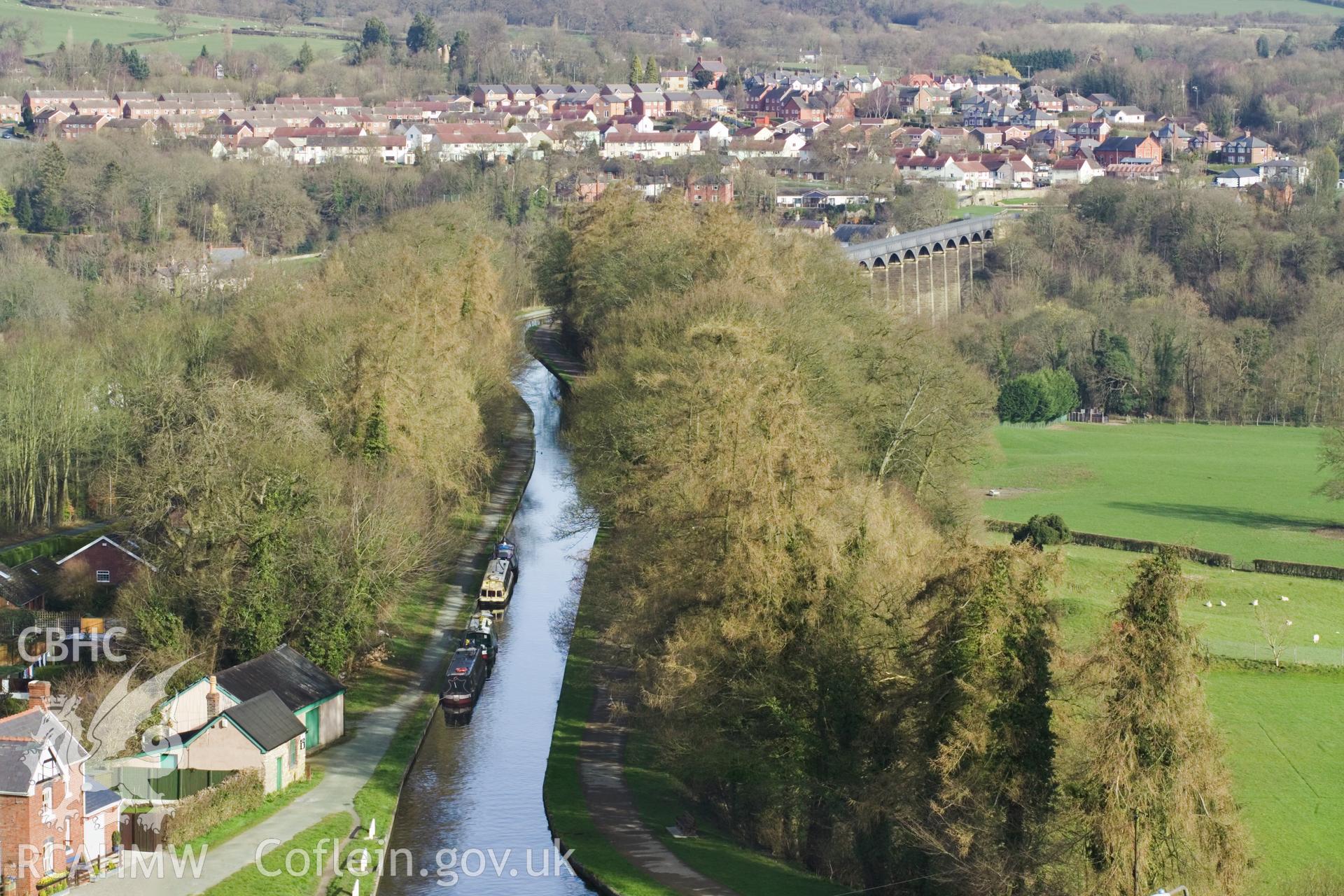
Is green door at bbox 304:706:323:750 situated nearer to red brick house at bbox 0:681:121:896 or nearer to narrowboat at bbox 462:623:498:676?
narrowboat at bbox 462:623:498:676

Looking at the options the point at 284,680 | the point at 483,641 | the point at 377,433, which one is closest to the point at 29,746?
the point at 284,680

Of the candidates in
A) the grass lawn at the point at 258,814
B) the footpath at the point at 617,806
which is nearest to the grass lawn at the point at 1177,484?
the footpath at the point at 617,806

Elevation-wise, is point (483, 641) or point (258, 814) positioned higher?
point (258, 814)

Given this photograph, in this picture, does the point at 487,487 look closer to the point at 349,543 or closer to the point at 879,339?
the point at 879,339

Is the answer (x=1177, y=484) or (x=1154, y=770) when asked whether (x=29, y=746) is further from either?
(x=1177, y=484)

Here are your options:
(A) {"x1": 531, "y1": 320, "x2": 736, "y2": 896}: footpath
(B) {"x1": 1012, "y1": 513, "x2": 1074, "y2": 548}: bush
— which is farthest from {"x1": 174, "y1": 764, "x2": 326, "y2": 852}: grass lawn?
(B) {"x1": 1012, "y1": 513, "x2": 1074, "y2": 548}: bush

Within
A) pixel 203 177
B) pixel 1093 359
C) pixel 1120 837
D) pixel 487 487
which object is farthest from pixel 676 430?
pixel 203 177

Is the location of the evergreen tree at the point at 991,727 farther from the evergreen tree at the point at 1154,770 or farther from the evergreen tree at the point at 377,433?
the evergreen tree at the point at 377,433
